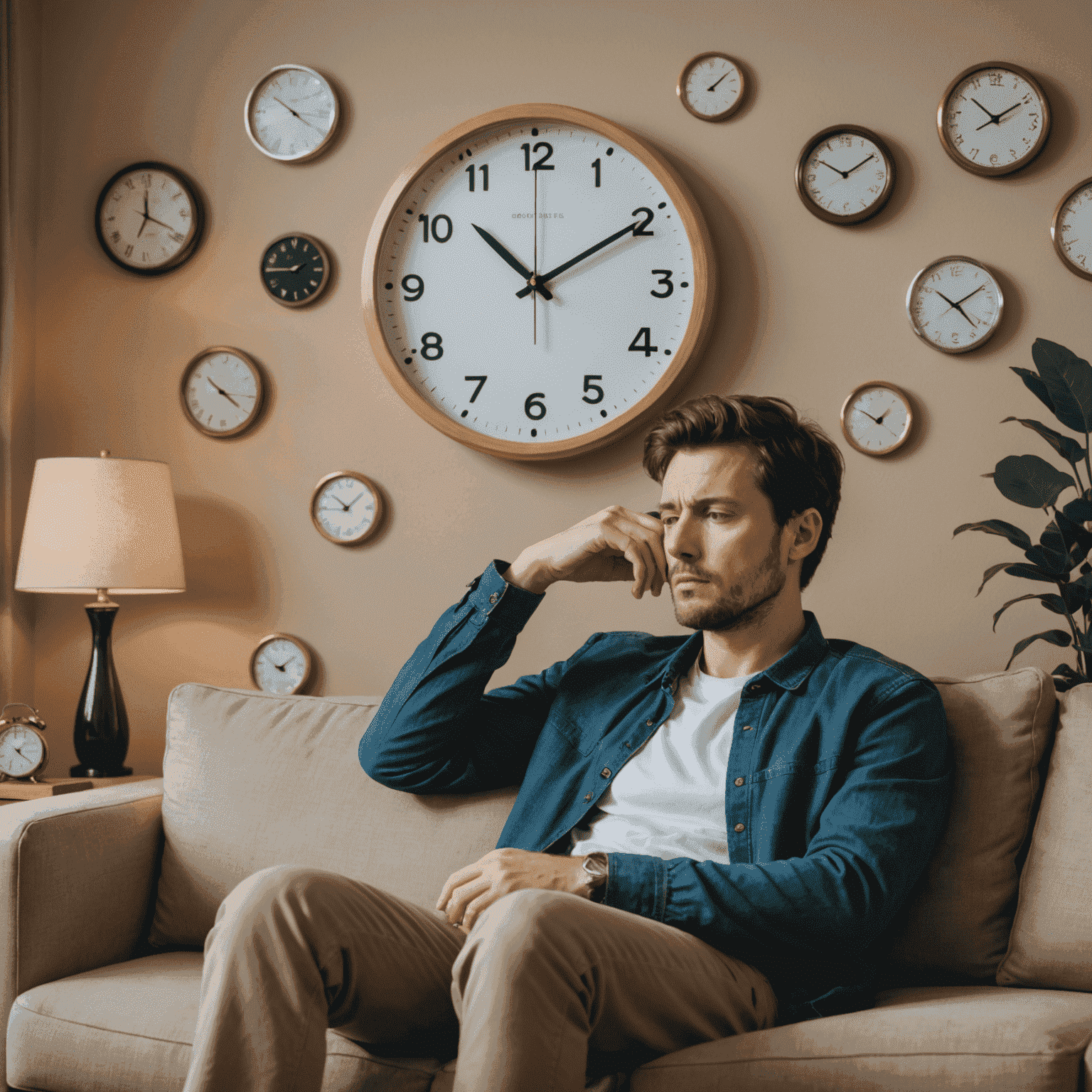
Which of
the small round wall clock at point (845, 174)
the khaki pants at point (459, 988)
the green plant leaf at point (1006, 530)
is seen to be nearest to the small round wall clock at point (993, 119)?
the small round wall clock at point (845, 174)

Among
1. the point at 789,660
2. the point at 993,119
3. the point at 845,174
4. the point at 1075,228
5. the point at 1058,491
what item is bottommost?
the point at 789,660

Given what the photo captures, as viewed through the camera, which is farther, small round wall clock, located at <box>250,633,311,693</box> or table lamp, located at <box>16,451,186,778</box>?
small round wall clock, located at <box>250,633,311,693</box>

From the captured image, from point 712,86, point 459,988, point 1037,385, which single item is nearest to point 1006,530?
point 1037,385

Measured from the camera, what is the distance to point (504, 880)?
1.33 metres

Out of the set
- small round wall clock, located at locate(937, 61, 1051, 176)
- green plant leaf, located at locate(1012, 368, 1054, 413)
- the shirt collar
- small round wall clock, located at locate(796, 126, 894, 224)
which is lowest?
the shirt collar

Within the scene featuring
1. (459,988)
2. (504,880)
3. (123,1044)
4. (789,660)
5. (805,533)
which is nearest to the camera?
(459,988)

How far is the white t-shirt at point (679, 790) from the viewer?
1495mm

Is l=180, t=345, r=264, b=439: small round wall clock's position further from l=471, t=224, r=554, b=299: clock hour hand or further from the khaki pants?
the khaki pants

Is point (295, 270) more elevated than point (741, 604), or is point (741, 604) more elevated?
point (295, 270)

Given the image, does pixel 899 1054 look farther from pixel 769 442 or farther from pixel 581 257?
pixel 581 257

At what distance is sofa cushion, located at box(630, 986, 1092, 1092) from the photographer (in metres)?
1.18

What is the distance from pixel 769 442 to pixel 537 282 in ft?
3.09

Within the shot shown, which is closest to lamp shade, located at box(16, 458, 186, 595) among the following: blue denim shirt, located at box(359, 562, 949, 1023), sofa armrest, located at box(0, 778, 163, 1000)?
sofa armrest, located at box(0, 778, 163, 1000)

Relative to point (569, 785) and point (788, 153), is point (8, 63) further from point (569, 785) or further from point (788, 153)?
point (569, 785)
